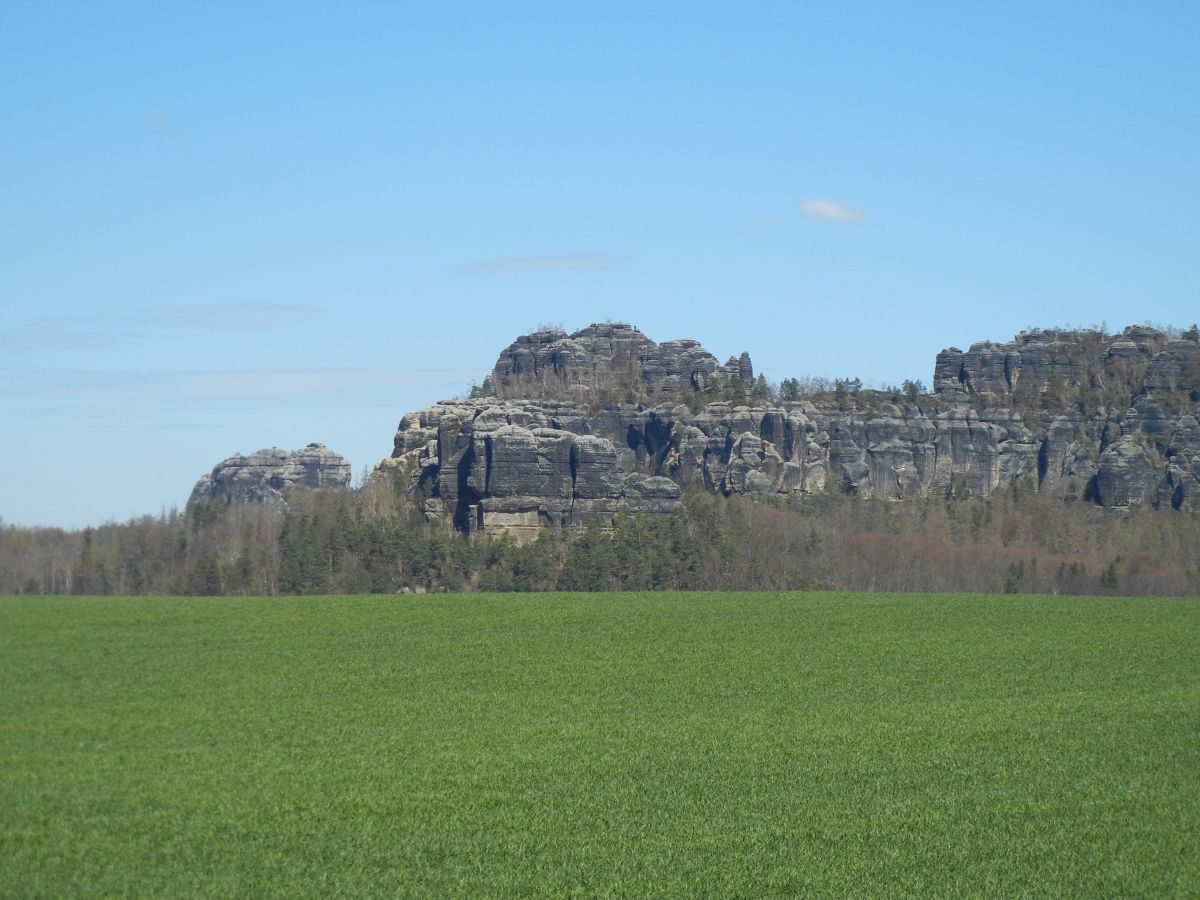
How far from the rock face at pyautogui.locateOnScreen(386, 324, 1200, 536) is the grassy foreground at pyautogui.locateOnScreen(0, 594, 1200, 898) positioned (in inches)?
2528

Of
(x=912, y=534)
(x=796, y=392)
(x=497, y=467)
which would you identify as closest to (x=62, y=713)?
(x=497, y=467)

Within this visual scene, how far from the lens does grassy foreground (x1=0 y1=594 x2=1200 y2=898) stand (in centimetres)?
1972

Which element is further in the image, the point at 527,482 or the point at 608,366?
the point at 608,366

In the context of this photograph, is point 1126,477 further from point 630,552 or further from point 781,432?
point 630,552

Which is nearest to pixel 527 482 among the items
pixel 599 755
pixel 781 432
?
pixel 781 432

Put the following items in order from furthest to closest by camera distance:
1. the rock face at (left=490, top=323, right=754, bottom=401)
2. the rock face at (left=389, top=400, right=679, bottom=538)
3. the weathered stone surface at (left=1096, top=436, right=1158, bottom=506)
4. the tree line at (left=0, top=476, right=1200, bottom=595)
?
the rock face at (left=490, top=323, right=754, bottom=401)
the weathered stone surface at (left=1096, top=436, right=1158, bottom=506)
the rock face at (left=389, top=400, right=679, bottom=538)
the tree line at (left=0, top=476, right=1200, bottom=595)

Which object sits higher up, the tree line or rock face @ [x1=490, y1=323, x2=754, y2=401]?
rock face @ [x1=490, y1=323, x2=754, y2=401]

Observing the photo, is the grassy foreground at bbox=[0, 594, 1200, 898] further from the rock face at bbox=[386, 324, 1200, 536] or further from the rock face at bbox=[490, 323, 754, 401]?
the rock face at bbox=[490, 323, 754, 401]

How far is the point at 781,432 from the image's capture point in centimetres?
13788

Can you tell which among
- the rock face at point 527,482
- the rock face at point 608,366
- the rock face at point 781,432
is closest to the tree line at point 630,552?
the rock face at point 527,482

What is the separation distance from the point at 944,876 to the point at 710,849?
3.23 metres

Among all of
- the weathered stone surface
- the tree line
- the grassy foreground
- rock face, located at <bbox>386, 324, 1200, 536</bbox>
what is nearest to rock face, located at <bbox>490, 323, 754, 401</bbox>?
rock face, located at <bbox>386, 324, 1200, 536</bbox>

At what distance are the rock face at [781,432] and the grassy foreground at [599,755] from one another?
64220 mm

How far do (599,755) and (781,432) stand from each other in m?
111
